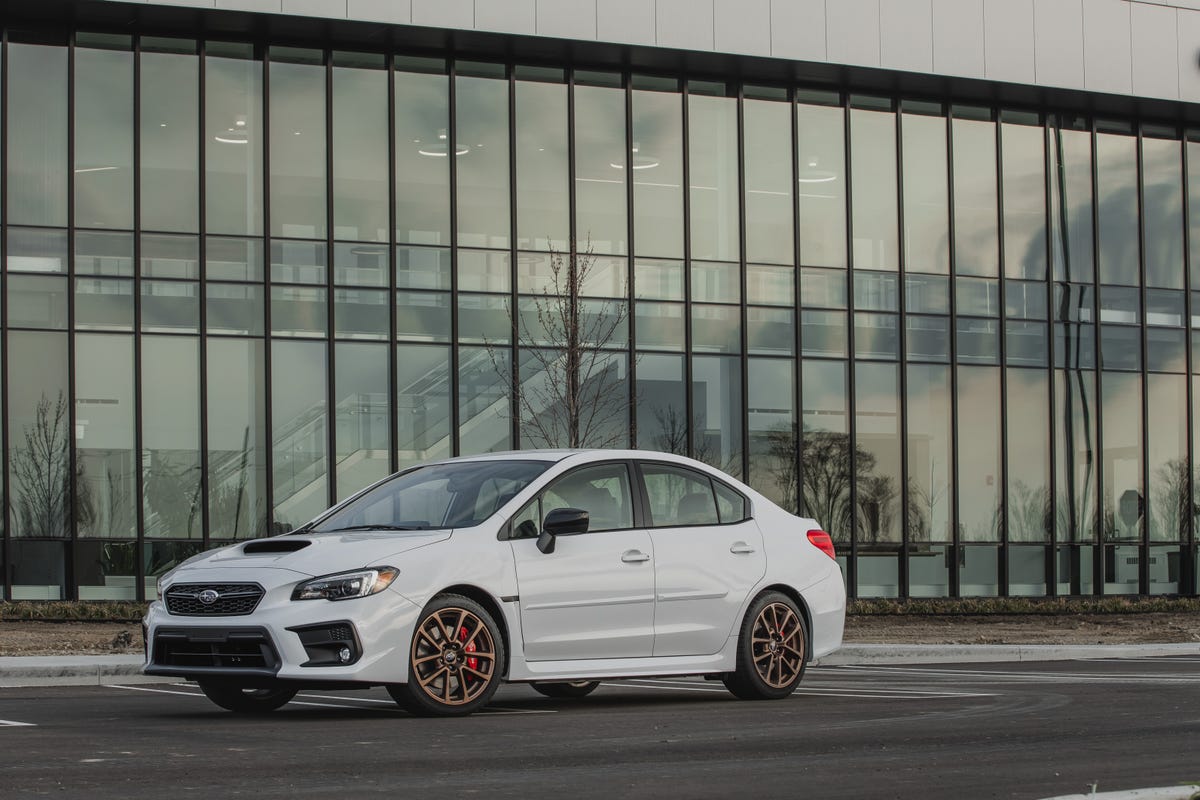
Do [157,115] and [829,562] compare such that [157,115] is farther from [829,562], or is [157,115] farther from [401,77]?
[829,562]

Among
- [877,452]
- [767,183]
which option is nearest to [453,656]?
[767,183]

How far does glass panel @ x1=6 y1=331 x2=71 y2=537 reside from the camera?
24.5m

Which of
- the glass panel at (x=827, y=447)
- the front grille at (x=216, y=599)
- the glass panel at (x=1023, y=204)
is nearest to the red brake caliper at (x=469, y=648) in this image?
the front grille at (x=216, y=599)

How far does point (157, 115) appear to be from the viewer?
25453mm

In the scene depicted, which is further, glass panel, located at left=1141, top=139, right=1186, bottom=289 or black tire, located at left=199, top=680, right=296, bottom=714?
glass panel, located at left=1141, top=139, right=1186, bottom=289

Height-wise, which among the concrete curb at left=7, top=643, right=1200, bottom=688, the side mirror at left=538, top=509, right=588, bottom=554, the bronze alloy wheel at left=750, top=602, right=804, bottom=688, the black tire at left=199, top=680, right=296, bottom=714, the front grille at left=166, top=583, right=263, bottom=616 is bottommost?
the concrete curb at left=7, top=643, right=1200, bottom=688

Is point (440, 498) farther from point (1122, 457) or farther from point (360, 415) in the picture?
point (1122, 457)

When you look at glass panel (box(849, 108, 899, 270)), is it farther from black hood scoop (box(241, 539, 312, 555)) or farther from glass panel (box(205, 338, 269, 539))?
black hood scoop (box(241, 539, 312, 555))

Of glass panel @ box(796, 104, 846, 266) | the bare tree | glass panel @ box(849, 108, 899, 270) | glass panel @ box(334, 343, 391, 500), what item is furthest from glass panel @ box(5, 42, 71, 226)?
glass panel @ box(849, 108, 899, 270)

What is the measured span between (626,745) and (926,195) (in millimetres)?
21919

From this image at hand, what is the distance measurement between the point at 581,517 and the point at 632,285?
17.0 m

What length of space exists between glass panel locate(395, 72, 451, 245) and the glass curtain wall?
0.05m

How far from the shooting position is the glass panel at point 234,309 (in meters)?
25.2

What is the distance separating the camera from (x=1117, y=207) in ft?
100
